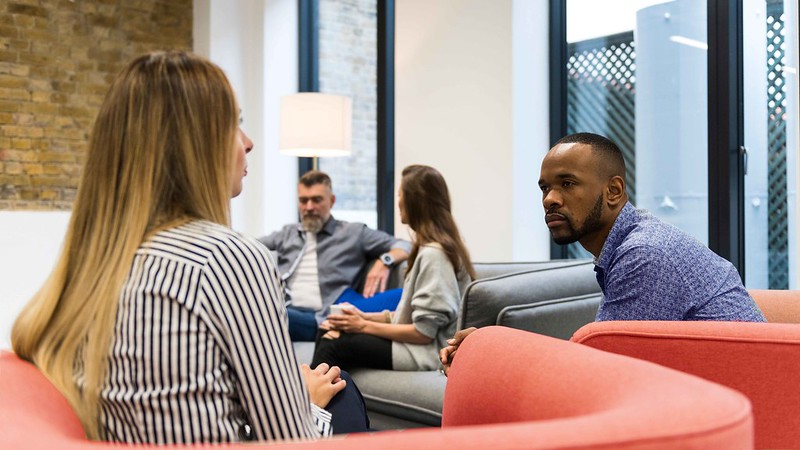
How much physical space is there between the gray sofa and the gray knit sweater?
0.25 ft

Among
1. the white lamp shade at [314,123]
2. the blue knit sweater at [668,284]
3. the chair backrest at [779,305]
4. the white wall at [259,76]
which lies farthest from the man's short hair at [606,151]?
the white wall at [259,76]

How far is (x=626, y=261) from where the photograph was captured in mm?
1743

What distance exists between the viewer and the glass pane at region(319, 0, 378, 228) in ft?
20.0

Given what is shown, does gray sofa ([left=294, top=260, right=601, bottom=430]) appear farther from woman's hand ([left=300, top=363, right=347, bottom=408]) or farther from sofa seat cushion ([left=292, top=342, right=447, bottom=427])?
woman's hand ([left=300, top=363, right=347, bottom=408])

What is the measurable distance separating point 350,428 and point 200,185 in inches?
26.0

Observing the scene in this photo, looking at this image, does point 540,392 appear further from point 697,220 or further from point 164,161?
point 697,220

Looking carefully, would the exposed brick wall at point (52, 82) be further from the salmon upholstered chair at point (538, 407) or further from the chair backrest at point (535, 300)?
the salmon upholstered chair at point (538, 407)

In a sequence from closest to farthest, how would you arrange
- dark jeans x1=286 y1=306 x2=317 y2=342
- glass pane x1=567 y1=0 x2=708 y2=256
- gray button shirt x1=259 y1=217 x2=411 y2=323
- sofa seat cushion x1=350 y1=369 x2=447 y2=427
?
sofa seat cushion x1=350 y1=369 x2=447 y2=427
glass pane x1=567 y1=0 x2=708 y2=256
dark jeans x1=286 y1=306 x2=317 y2=342
gray button shirt x1=259 y1=217 x2=411 y2=323

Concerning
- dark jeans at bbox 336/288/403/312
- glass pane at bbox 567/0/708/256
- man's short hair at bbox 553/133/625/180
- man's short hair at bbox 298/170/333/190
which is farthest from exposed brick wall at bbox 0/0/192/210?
man's short hair at bbox 553/133/625/180

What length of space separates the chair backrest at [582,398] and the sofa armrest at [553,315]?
1.21 meters

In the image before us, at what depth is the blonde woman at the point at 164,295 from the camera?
41.4 inches

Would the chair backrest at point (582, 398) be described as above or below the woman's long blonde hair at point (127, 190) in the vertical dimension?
below

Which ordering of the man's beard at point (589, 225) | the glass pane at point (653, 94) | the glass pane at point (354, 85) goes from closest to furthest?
the man's beard at point (589, 225)
the glass pane at point (653, 94)
the glass pane at point (354, 85)

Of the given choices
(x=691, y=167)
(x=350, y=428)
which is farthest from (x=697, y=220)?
(x=350, y=428)
